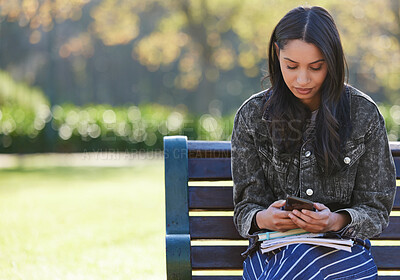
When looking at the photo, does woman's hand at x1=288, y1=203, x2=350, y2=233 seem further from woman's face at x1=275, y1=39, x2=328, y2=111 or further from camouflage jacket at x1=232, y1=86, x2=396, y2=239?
woman's face at x1=275, y1=39, x2=328, y2=111

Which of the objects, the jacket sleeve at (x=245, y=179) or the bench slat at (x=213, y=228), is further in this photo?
the bench slat at (x=213, y=228)

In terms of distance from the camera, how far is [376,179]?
237 cm

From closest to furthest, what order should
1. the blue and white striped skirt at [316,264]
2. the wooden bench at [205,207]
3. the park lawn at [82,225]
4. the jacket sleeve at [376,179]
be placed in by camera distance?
1. the blue and white striped skirt at [316,264]
2. the jacket sleeve at [376,179]
3. the wooden bench at [205,207]
4. the park lawn at [82,225]

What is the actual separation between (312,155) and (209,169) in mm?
487

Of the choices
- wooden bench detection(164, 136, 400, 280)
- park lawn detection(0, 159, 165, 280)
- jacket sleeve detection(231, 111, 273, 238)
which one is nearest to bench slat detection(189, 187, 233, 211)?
wooden bench detection(164, 136, 400, 280)

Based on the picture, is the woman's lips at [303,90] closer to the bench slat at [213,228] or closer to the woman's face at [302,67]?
the woman's face at [302,67]

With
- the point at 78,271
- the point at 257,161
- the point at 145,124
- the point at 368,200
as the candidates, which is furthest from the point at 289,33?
the point at 145,124

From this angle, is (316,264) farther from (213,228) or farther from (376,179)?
(213,228)

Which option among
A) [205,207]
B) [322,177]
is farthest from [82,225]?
[322,177]

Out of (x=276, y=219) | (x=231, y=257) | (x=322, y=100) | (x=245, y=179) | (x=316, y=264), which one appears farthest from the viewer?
(x=231, y=257)

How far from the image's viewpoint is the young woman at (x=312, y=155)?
2232mm

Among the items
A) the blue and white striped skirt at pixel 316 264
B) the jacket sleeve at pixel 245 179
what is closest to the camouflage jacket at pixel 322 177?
the jacket sleeve at pixel 245 179

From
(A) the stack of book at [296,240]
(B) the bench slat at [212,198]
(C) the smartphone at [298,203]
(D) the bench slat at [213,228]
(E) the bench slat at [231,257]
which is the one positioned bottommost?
(E) the bench slat at [231,257]

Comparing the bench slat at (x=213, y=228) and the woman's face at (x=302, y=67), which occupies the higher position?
the woman's face at (x=302, y=67)
